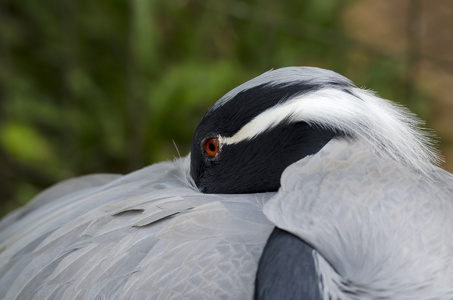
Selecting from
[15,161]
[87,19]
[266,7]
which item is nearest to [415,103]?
[266,7]

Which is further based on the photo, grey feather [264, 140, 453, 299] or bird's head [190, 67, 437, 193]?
bird's head [190, 67, 437, 193]

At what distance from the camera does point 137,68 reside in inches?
174

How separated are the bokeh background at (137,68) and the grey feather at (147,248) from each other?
209 centimetres

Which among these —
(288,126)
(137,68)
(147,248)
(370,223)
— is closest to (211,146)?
(288,126)

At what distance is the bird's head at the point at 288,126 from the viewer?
1797mm

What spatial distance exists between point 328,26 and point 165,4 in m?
1.53

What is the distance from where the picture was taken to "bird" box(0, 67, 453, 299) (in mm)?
1530

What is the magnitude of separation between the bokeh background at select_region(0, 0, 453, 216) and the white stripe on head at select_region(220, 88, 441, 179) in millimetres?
2400

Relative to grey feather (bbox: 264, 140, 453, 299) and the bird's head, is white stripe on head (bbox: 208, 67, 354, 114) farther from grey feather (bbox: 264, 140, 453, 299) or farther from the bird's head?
grey feather (bbox: 264, 140, 453, 299)

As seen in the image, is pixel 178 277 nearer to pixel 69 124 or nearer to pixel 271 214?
pixel 271 214

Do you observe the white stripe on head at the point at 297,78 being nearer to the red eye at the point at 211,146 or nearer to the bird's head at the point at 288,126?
the bird's head at the point at 288,126

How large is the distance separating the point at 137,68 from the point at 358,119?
9.34ft

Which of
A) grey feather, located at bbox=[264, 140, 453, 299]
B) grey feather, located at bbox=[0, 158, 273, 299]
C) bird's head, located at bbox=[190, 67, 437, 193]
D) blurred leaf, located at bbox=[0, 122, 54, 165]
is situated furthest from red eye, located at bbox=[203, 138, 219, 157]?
blurred leaf, located at bbox=[0, 122, 54, 165]

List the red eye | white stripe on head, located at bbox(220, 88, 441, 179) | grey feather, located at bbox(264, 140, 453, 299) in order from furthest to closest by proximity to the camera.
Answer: the red eye
white stripe on head, located at bbox(220, 88, 441, 179)
grey feather, located at bbox(264, 140, 453, 299)
